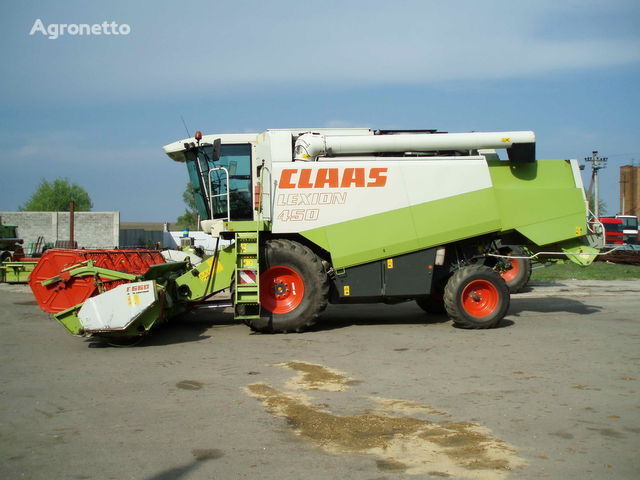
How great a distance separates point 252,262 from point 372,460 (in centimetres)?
580

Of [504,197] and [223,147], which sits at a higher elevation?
[223,147]

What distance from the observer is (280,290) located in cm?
1027

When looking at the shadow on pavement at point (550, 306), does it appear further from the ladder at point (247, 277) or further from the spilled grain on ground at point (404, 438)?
the spilled grain on ground at point (404, 438)

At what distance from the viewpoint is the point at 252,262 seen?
10.1 meters

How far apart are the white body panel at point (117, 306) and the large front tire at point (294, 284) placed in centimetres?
202

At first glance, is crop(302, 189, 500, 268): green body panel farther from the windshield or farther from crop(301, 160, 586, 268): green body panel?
the windshield

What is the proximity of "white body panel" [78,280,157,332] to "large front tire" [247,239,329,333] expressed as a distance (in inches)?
79.6

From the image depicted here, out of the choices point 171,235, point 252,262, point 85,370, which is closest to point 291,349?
point 252,262

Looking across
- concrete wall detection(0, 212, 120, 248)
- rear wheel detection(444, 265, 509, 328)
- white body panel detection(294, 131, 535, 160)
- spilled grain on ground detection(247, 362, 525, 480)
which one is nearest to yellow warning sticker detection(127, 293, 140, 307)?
spilled grain on ground detection(247, 362, 525, 480)

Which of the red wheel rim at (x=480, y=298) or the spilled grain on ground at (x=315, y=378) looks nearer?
the spilled grain on ground at (x=315, y=378)

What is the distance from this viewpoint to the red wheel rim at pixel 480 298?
1041cm

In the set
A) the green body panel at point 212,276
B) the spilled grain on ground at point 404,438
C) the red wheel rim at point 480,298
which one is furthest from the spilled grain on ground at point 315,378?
the red wheel rim at point 480,298

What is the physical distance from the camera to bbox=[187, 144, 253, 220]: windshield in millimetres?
10664

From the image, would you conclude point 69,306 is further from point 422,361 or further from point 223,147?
point 422,361
